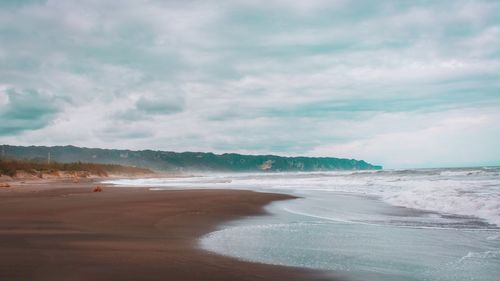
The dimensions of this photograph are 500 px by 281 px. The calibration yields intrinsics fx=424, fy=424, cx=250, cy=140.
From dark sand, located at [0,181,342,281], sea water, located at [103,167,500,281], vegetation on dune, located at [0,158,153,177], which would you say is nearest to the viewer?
dark sand, located at [0,181,342,281]

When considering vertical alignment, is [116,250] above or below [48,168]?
below

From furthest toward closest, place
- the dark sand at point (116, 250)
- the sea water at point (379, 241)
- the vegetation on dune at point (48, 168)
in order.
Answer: the vegetation on dune at point (48, 168), the sea water at point (379, 241), the dark sand at point (116, 250)

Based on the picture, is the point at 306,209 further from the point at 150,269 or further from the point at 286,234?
the point at 150,269

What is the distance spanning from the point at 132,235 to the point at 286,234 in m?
3.38

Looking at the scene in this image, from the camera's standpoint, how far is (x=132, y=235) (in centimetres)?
923

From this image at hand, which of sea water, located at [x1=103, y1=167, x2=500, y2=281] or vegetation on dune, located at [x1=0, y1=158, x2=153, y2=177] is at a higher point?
vegetation on dune, located at [x1=0, y1=158, x2=153, y2=177]

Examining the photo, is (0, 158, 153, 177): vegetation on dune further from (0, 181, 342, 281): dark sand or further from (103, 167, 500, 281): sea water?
(103, 167, 500, 281): sea water

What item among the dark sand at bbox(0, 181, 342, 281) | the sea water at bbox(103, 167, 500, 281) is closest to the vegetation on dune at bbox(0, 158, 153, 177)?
the dark sand at bbox(0, 181, 342, 281)

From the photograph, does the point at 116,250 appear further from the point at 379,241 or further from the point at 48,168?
the point at 48,168

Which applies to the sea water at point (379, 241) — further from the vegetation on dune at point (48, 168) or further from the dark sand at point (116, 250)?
the vegetation on dune at point (48, 168)

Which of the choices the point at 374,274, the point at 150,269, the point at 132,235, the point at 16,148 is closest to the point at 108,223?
the point at 132,235

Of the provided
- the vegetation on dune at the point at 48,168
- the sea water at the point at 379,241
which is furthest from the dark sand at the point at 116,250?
the vegetation on dune at the point at 48,168

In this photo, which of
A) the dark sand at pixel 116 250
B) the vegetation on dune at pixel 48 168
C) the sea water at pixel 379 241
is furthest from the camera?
the vegetation on dune at pixel 48 168

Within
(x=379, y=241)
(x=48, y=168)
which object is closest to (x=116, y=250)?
(x=379, y=241)
